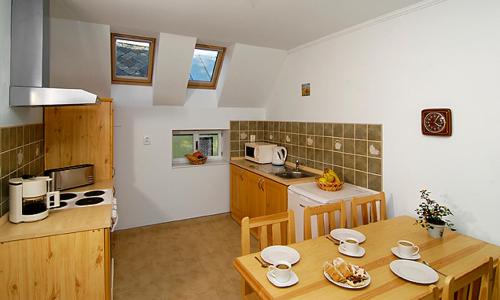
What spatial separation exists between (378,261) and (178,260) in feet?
6.80

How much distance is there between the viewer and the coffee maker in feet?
5.33

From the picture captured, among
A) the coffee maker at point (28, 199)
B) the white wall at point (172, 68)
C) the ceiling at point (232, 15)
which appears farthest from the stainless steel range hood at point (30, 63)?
the white wall at point (172, 68)

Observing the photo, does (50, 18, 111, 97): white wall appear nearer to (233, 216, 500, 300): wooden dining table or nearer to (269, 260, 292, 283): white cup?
(233, 216, 500, 300): wooden dining table

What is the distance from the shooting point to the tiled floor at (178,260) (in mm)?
2334

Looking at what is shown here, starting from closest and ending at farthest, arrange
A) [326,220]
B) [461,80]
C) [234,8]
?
[461,80] < [326,220] < [234,8]

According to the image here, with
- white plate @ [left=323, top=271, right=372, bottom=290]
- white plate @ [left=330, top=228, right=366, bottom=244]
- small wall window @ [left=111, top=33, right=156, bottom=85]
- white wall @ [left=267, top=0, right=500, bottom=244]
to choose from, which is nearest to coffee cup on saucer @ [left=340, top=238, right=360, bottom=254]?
white plate @ [left=330, top=228, right=366, bottom=244]

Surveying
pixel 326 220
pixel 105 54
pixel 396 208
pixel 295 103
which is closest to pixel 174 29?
pixel 105 54

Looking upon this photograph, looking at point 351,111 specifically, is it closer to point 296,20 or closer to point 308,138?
point 308,138

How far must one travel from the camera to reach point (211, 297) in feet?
7.37

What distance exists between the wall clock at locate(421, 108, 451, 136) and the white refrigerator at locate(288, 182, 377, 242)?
73 cm

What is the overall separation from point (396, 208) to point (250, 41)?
2.27m

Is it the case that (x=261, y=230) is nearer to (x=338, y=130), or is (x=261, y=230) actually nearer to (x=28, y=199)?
(x=28, y=199)

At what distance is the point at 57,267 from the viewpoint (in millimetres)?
1579

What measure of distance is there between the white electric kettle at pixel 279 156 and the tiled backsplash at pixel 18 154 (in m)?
2.48
